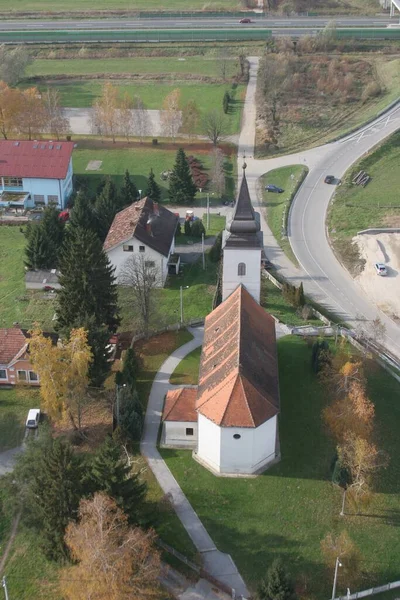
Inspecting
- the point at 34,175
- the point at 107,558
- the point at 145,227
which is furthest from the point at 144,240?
the point at 107,558

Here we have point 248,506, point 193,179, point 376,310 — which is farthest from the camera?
point 193,179

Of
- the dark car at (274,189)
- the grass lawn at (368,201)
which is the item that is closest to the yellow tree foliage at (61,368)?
the grass lawn at (368,201)

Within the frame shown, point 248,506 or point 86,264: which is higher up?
point 86,264

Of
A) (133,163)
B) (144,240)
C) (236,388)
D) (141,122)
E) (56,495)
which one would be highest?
(141,122)

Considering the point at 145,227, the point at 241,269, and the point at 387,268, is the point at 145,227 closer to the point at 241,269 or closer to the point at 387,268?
the point at 241,269

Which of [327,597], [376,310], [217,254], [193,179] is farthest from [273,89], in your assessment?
[327,597]

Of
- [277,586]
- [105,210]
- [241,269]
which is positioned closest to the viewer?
[277,586]

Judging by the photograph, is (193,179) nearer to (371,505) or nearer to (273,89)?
(273,89)

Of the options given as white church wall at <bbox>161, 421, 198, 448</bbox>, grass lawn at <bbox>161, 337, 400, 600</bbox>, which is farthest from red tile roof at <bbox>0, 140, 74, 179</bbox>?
grass lawn at <bbox>161, 337, 400, 600</bbox>
